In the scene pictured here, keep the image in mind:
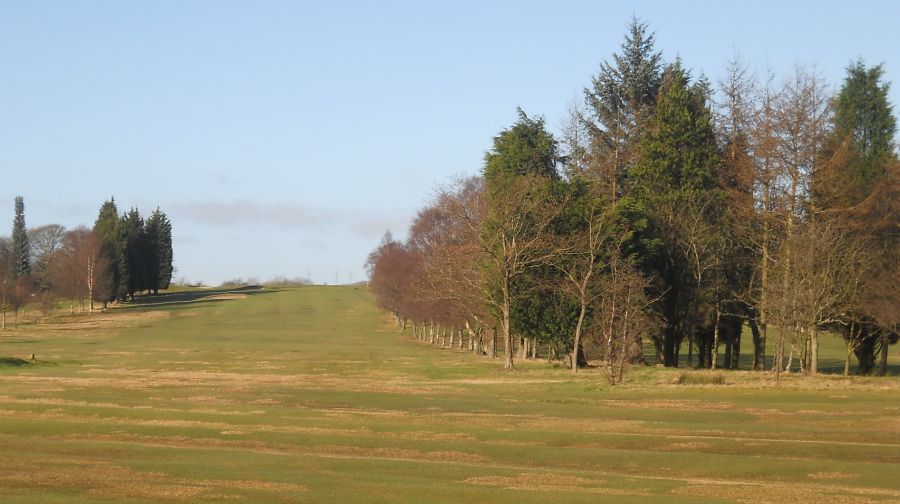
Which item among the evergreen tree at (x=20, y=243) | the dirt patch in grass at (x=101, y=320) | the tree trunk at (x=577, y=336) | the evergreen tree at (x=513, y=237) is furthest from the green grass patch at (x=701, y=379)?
the evergreen tree at (x=20, y=243)

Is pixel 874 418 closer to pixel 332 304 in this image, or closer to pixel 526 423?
pixel 526 423

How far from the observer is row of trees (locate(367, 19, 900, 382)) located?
201 ft

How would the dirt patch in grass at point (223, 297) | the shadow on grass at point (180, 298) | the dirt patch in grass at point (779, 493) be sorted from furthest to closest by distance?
the dirt patch in grass at point (223, 297) < the shadow on grass at point (180, 298) < the dirt patch in grass at point (779, 493)

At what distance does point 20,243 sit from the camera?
185875mm

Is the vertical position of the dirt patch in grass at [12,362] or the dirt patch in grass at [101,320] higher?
the dirt patch in grass at [101,320]

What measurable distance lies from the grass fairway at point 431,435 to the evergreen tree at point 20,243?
122 meters

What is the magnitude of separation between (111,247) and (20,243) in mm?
43134

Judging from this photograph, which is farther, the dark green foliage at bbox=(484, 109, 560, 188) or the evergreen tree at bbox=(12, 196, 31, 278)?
the evergreen tree at bbox=(12, 196, 31, 278)

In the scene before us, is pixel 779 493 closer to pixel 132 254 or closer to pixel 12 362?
pixel 12 362

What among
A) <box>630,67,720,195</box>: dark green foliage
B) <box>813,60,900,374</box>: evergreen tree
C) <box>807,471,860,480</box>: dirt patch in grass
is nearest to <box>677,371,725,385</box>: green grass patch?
<box>813,60,900,374</box>: evergreen tree

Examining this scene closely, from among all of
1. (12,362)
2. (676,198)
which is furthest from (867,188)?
(12,362)

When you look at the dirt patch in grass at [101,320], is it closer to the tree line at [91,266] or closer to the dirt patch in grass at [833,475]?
the tree line at [91,266]

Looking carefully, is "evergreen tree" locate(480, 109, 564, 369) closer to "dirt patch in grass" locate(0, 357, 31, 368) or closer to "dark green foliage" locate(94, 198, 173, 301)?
"dirt patch in grass" locate(0, 357, 31, 368)

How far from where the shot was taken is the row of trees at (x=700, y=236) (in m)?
61.2
